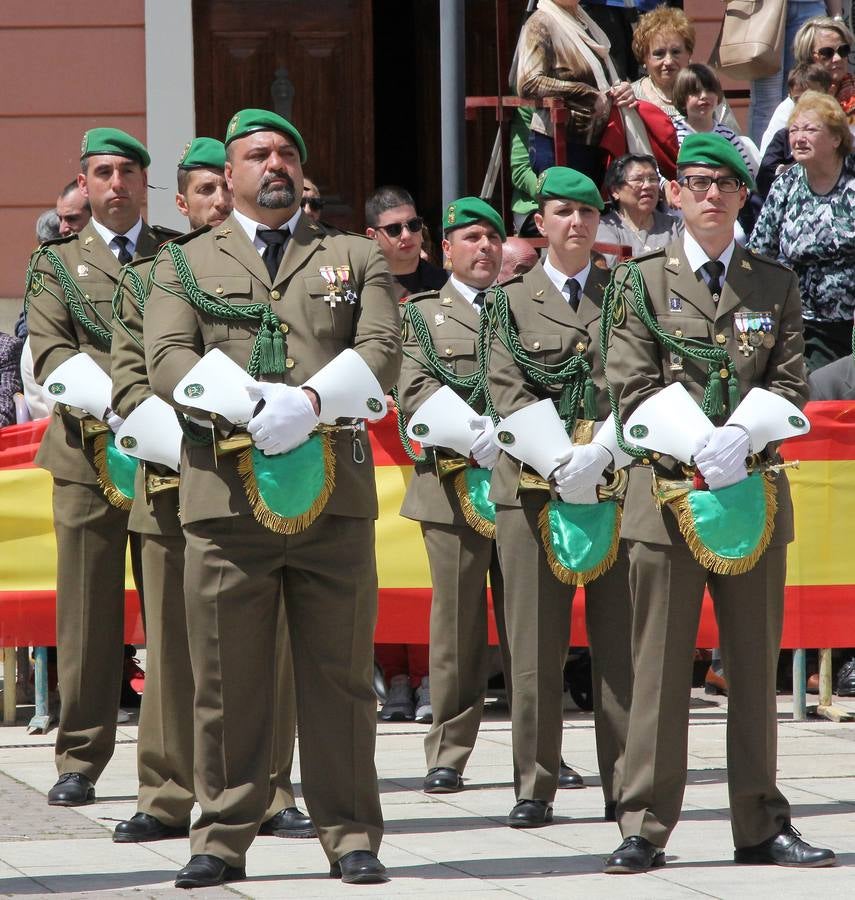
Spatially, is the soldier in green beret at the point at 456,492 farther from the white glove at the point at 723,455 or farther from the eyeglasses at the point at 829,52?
the eyeglasses at the point at 829,52

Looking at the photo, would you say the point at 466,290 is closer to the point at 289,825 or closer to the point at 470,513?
the point at 470,513

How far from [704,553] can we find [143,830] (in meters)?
2.01

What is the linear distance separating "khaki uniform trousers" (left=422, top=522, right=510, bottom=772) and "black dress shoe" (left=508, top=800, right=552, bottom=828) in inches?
32.8

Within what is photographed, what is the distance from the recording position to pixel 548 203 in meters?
6.84

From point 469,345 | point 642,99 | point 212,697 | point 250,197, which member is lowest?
point 212,697

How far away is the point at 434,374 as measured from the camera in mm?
7520

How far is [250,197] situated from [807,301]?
13.3 feet

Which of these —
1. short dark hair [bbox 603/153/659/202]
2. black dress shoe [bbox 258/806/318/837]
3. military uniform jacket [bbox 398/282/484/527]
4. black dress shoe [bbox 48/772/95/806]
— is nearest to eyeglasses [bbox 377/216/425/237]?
military uniform jacket [bbox 398/282/484/527]

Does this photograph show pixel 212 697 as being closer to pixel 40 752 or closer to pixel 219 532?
pixel 219 532

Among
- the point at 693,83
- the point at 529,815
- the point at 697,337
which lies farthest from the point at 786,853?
the point at 693,83

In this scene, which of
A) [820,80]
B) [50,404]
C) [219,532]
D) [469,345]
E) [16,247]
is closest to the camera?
[219,532]

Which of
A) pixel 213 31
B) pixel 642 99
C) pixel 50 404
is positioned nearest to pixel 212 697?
pixel 50 404

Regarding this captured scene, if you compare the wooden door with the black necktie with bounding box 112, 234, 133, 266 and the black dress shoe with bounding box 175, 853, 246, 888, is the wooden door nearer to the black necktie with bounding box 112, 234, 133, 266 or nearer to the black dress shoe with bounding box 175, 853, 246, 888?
the black necktie with bounding box 112, 234, 133, 266

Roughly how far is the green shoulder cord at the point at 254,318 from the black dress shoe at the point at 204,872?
137 cm
